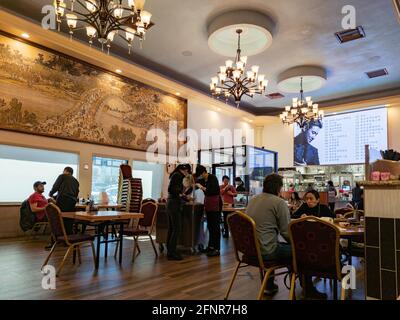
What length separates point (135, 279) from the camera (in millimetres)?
3988

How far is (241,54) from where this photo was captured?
7.99 metres

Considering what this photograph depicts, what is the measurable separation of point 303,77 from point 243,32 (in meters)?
3.20

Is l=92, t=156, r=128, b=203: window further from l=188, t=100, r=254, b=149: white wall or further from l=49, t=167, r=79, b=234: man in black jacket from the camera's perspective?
l=188, t=100, r=254, b=149: white wall

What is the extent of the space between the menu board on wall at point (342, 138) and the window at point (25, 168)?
850cm

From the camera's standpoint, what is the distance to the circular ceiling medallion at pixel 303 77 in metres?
9.28

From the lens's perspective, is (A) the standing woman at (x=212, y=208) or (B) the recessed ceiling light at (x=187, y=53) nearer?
A: (A) the standing woman at (x=212, y=208)

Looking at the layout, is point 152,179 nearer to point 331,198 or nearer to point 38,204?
point 38,204

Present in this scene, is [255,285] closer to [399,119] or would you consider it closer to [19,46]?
[19,46]

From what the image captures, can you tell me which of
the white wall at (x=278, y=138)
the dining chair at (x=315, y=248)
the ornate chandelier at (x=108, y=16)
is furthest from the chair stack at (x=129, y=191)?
the white wall at (x=278, y=138)

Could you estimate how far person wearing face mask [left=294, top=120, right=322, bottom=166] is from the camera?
12852mm

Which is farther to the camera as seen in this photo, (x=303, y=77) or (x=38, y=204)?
(x=303, y=77)

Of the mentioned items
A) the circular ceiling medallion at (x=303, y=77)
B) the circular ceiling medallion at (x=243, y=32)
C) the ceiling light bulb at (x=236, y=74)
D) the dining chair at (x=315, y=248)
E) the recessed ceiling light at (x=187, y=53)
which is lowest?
the dining chair at (x=315, y=248)

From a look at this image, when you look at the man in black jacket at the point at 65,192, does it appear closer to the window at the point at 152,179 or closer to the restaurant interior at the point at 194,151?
the restaurant interior at the point at 194,151

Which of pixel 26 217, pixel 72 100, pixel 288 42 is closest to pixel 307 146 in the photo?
pixel 288 42
